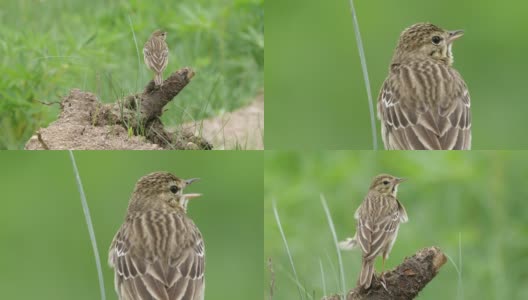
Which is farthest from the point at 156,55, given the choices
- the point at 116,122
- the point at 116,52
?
the point at 116,52

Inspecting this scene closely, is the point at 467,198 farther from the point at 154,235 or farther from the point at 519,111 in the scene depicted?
the point at 154,235

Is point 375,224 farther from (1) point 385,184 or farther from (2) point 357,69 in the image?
(2) point 357,69

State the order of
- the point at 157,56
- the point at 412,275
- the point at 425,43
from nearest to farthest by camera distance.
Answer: the point at 412,275
the point at 157,56
the point at 425,43

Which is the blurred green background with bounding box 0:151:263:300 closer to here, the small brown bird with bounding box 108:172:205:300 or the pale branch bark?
the small brown bird with bounding box 108:172:205:300

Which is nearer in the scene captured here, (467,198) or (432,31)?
(432,31)

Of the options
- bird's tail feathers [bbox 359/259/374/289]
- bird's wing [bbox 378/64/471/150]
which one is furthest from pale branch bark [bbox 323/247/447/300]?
bird's wing [bbox 378/64/471/150]

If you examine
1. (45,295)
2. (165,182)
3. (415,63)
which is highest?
(415,63)

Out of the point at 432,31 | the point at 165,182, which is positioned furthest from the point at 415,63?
the point at 165,182
